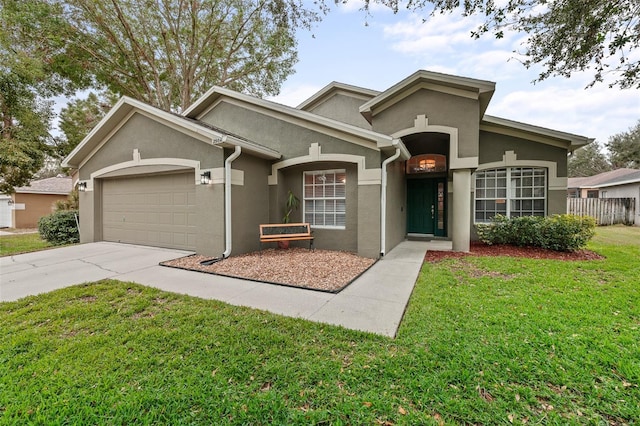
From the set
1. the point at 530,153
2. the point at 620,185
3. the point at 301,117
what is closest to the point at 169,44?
the point at 301,117

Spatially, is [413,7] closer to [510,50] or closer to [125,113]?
[510,50]

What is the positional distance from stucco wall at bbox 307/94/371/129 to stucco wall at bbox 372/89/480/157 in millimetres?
2970

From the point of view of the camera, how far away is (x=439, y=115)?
7.82 metres

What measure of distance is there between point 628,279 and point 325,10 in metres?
8.55

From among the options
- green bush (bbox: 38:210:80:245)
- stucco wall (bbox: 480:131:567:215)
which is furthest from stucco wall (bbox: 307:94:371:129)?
green bush (bbox: 38:210:80:245)

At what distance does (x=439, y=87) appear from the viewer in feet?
25.3

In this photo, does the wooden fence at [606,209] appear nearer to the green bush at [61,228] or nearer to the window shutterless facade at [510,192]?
the window shutterless facade at [510,192]

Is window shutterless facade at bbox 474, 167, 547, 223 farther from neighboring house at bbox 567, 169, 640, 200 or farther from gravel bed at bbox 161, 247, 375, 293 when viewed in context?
neighboring house at bbox 567, 169, 640, 200

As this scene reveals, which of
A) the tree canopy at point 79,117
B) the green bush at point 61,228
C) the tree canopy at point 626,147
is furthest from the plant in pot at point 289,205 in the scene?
the tree canopy at point 626,147

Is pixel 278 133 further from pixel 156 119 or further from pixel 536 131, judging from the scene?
pixel 536 131

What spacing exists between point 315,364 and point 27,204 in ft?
84.7

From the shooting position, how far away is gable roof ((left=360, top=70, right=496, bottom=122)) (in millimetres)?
7133

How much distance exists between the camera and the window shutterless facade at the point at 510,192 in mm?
9008

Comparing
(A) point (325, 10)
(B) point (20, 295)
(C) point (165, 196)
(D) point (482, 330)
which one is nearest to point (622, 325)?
(D) point (482, 330)
